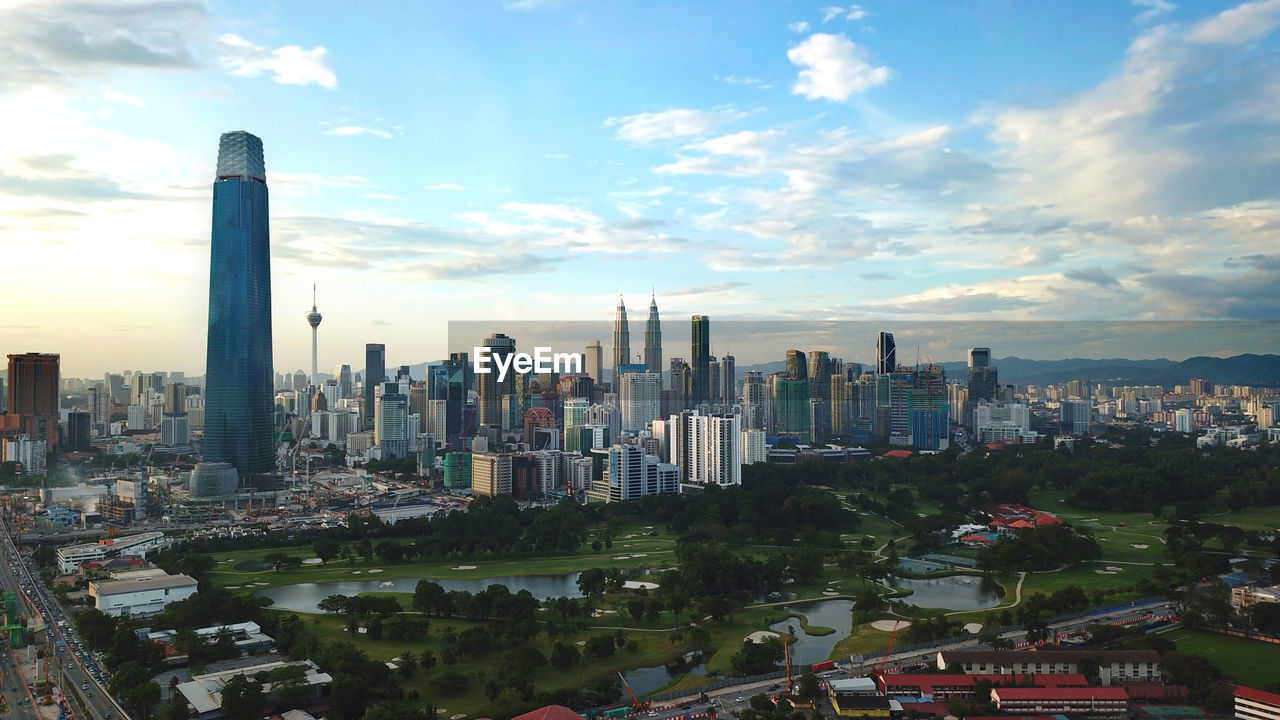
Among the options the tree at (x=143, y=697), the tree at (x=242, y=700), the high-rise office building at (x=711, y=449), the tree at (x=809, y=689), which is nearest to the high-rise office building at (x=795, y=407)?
the high-rise office building at (x=711, y=449)

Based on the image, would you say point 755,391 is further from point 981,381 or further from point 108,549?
point 108,549

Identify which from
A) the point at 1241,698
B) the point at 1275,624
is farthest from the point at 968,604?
the point at 1241,698

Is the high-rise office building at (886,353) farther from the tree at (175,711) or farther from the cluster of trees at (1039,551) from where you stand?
the tree at (175,711)

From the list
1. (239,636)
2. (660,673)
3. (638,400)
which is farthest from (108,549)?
(638,400)

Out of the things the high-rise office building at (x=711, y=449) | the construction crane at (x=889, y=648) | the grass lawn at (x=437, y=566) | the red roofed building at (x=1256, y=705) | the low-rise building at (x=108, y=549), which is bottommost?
the grass lawn at (x=437, y=566)

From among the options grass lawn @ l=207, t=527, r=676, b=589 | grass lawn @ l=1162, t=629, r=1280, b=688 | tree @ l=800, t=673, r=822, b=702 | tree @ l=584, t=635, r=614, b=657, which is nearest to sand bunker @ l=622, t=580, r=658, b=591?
grass lawn @ l=207, t=527, r=676, b=589

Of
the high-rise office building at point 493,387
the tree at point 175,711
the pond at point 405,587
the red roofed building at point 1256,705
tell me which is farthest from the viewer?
the high-rise office building at point 493,387

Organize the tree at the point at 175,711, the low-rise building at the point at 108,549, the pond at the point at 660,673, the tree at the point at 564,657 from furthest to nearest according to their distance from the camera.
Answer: the low-rise building at the point at 108,549 → the tree at the point at 564,657 → the pond at the point at 660,673 → the tree at the point at 175,711
